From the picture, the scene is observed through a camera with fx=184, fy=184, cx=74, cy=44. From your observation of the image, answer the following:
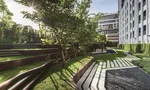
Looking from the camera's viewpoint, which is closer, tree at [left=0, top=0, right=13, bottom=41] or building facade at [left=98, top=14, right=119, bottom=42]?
tree at [left=0, top=0, right=13, bottom=41]

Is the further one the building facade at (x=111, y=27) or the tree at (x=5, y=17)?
the building facade at (x=111, y=27)

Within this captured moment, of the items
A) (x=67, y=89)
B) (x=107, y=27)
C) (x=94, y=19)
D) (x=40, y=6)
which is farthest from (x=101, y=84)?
(x=107, y=27)

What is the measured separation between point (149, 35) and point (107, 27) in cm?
10967

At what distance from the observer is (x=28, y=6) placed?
12594 mm

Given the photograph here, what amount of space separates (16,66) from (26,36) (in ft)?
166

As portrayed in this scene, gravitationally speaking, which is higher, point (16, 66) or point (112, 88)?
point (16, 66)

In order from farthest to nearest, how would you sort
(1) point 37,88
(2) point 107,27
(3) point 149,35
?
1. (2) point 107,27
2. (3) point 149,35
3. (1) point 37,88

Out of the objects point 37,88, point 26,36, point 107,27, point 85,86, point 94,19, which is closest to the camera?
point 37,88

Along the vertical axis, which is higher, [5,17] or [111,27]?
[111,27]

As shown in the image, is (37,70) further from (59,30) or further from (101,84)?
(59,30)

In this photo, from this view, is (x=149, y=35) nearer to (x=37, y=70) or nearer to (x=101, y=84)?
(x=101, y=84)

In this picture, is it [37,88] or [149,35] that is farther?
[149,35]

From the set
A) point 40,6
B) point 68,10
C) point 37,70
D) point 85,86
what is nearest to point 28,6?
point 40,6

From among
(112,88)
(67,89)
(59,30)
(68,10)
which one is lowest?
(112,88)
